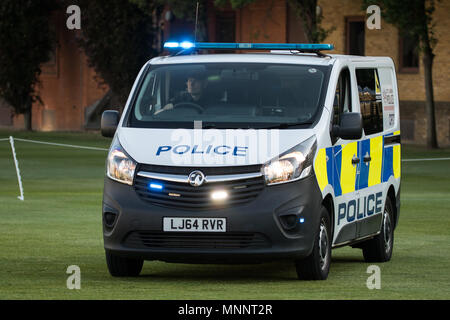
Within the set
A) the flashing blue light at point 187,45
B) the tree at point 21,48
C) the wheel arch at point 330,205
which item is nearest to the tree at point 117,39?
the tree at point 21,48

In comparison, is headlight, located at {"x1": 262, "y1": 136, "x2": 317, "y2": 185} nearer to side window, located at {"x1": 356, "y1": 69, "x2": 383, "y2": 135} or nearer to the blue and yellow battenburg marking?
the blue and yellow battenburg marking

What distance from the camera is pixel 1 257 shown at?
579 inches

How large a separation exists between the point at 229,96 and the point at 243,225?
153 cm

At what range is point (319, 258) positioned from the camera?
40.8 feet

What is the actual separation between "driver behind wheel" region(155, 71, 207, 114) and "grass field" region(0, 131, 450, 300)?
1550mm

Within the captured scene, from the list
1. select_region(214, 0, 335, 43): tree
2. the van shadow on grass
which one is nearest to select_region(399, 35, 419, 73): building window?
select_region(214, 0, 335, 43): tree

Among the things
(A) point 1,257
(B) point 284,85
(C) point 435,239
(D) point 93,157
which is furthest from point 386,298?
(D) point 93,157

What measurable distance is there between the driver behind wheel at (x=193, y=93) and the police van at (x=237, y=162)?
0.04 feet

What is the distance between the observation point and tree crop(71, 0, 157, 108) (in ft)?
184

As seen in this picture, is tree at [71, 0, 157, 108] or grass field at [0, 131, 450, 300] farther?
tree at [71, 0, 157, 108]

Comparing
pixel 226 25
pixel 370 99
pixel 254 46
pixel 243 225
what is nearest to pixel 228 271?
pixel 243 225

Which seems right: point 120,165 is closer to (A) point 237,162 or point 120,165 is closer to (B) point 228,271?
(A) point 237,162

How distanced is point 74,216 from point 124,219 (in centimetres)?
876

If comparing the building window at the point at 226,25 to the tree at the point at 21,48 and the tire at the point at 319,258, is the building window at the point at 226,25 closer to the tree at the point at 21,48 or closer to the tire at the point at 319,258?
the tree at the point at 21,48
